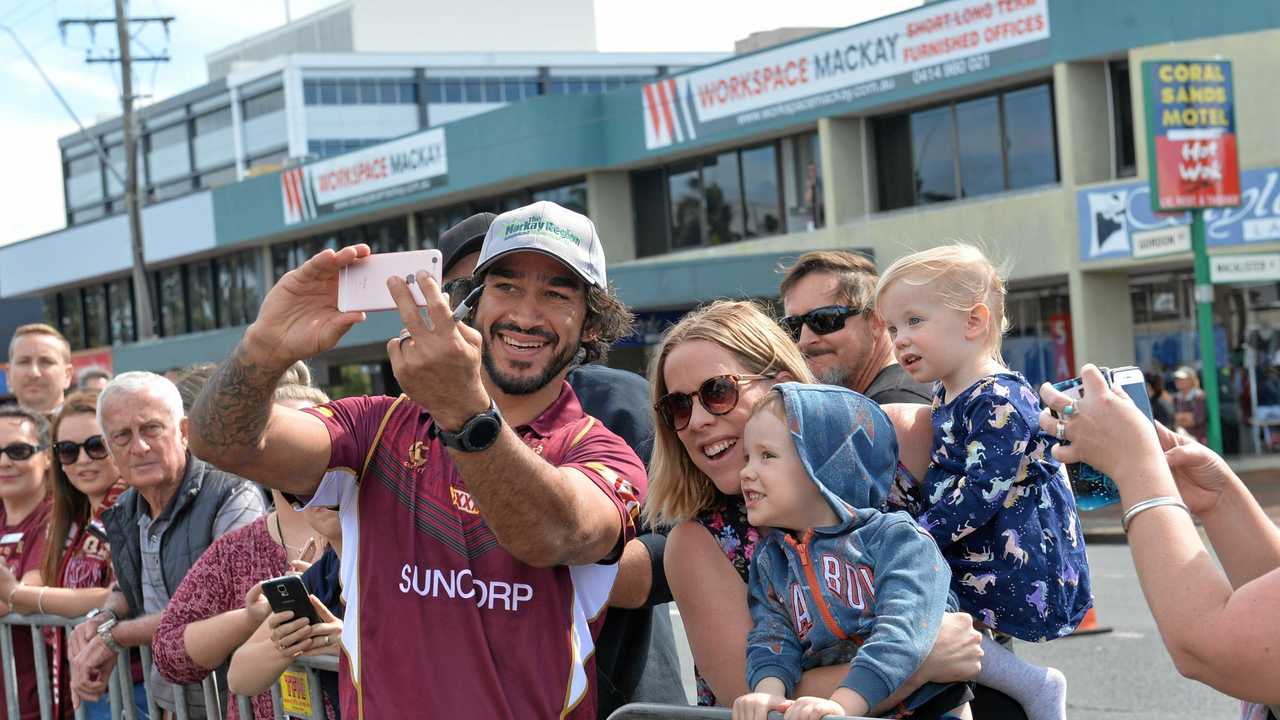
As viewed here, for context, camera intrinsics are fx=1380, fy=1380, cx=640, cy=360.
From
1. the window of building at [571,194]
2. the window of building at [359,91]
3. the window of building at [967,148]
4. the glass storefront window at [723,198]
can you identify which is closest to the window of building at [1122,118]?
the window of building at [967,148]

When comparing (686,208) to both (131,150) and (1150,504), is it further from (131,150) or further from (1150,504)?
(1150,504)

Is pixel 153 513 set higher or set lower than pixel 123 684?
higher

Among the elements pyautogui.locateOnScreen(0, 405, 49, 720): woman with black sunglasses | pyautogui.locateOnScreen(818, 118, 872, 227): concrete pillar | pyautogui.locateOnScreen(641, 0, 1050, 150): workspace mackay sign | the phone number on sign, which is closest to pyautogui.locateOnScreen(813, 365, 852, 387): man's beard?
pyautogui.locateOnScreen(0, 405, 49, 720): woman with black sunglasses

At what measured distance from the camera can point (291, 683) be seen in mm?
4406

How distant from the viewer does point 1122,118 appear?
2241cm

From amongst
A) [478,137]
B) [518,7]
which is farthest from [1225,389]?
[518,7]

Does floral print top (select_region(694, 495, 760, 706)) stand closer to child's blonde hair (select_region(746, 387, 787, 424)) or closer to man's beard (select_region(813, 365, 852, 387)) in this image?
child's blonde hair (select_region(746, 387, 787, 424))

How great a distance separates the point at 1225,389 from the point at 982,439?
2187 centimetres

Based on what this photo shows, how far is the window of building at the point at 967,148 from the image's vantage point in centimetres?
2322

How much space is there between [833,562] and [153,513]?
3271mm

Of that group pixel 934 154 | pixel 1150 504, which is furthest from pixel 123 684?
pixel 934 154

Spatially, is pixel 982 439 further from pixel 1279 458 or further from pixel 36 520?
pixel 1279 458

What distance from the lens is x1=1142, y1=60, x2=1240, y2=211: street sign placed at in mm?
19031

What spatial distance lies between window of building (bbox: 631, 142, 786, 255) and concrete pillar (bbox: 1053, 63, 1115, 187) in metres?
6.33
